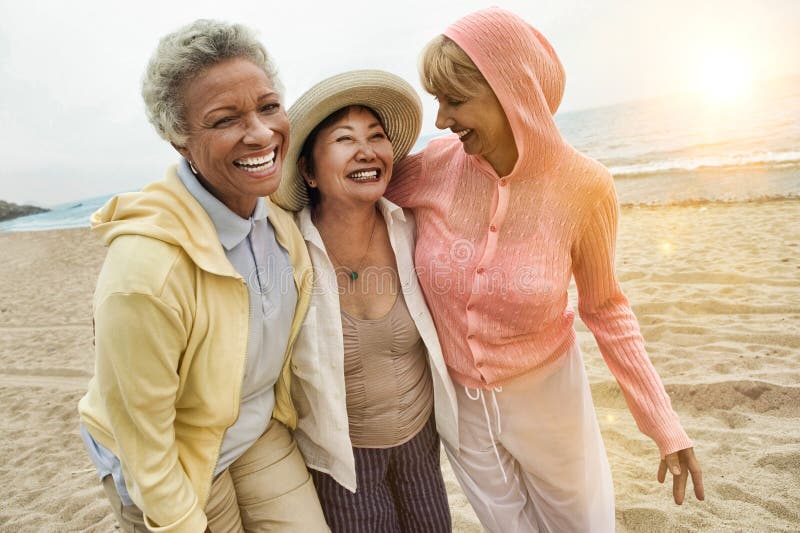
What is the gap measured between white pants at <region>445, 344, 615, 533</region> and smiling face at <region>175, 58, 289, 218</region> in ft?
3.98

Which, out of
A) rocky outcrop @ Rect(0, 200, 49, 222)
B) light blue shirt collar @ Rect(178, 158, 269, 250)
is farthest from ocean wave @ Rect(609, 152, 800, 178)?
rocky outcrop @ Rect(0, 200, 49, 222)

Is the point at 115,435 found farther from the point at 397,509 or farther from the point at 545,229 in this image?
the point at 545,229

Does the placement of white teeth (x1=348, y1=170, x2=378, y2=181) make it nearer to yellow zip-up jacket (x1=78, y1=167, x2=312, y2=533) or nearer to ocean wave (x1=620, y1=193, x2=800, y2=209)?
yellow zip-up jacket (x1=78, y1=167, x2=312, y2=533)

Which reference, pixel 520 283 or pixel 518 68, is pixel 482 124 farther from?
pixel 520 283

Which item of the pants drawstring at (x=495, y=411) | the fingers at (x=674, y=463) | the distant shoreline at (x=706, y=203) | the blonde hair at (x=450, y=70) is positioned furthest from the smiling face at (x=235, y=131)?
the distant shoreline at (x=706, y=203)

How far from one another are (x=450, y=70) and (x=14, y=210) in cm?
5998

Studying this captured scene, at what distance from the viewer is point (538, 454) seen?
6.85 feet

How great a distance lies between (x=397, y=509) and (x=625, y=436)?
6.91 feet

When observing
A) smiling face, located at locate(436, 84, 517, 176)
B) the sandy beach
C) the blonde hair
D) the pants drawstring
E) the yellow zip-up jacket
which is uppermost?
the blonde hair

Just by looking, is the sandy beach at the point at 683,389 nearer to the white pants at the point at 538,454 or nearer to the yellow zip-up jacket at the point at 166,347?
the white pants at the point at 538,454

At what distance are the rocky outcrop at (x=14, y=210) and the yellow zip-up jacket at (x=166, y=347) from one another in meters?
57.5

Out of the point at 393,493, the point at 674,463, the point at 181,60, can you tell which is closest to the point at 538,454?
the point at 674,463

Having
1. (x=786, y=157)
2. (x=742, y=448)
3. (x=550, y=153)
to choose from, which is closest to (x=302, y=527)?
(x=550, y=153)

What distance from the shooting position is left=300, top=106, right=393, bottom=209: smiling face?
2020 mm
